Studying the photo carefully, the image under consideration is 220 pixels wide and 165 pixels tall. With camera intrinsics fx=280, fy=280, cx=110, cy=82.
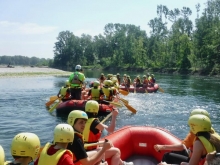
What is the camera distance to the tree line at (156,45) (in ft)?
156

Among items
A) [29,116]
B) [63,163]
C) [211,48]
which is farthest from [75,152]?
[211,48]

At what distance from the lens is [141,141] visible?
19.6 feet

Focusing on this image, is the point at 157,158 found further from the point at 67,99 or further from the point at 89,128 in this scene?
the point at 67,99

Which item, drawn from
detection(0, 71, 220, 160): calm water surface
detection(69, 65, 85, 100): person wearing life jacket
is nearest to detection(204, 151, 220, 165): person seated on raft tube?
detection(0, 71, 220, 160): calm water surface

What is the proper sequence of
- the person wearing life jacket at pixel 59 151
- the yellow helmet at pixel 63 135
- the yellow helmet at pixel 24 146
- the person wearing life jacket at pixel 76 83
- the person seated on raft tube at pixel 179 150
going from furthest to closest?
the person wearing life jacket at pixel 76 83
the person seated on raft tube at pixel 179 150
the yellow helmet at pixel 63 135
the person wearing life jacket at pixel 59 151
the yellow helmet at pixel 24 146

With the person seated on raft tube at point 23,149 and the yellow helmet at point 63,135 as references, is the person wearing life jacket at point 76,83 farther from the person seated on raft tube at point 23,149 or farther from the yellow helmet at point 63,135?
the person seated on raft tube at point 23,149

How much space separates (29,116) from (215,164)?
970cm

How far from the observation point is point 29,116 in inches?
456

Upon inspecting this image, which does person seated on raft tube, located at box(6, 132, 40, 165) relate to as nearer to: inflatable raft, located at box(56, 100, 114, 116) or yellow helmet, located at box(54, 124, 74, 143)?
yellow helmet, located at box(54, 124, 74, 143)

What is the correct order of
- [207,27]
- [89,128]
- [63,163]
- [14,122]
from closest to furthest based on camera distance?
[63,163] < [89,128] < [14,122] < [207,27]

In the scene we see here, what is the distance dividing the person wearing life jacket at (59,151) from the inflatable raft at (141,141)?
2636mm

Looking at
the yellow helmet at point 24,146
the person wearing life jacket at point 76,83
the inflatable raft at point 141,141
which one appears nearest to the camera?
the yellow helmet at point 24,146

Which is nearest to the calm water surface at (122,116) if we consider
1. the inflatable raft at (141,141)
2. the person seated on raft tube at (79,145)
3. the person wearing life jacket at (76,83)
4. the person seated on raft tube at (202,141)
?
the person wearing life jacket at (76,83)

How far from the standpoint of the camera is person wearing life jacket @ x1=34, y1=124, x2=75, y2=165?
2816 mm
